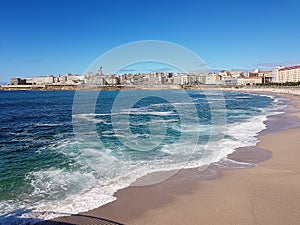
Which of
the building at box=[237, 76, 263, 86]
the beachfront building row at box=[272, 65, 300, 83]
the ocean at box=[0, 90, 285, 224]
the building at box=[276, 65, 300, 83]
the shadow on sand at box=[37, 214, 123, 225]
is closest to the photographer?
the shadow on sand at box=[37, 214, 123, 225]

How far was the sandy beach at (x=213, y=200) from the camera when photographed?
19.1ft

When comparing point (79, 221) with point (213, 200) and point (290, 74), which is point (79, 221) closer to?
point (213, 200)

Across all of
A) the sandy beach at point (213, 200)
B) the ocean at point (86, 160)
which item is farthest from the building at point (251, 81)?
the sandy beach at point (213, 200)

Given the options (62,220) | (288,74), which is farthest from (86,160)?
(288,74)

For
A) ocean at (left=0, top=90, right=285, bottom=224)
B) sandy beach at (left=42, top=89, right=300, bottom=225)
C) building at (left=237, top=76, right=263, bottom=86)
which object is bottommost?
sandy beach at (left=42, top=89, right=300, bottom=225)

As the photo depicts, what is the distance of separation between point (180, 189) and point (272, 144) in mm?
7963

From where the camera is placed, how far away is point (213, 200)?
267 inches

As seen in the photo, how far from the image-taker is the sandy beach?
19.1 feet

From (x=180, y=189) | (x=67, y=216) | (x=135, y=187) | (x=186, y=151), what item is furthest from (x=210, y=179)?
(x=67, y=216)

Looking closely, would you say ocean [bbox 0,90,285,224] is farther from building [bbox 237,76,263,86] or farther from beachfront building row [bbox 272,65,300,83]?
building [bbox 237,76,263,86]

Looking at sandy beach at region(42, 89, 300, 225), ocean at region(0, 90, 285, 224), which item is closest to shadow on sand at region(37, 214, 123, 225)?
sandy beach at region(42, 89, 300, 225)

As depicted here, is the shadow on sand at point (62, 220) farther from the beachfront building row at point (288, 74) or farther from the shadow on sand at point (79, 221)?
the beachfront building row at point (288, 74)

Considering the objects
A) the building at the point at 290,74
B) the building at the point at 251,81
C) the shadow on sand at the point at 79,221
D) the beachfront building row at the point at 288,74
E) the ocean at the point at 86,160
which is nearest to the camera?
the shadow on sand at the point at 79,221

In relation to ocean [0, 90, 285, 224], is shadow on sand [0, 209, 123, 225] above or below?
below
